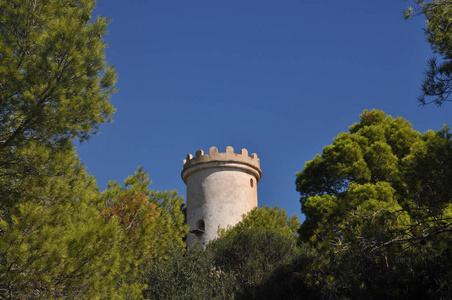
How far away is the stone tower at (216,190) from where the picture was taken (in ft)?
73.0

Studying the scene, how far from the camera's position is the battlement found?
2302cm

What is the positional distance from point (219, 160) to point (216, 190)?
147 centimetres

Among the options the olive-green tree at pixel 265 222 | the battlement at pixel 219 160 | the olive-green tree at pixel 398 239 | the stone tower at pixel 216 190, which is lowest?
the olive-green tree at pixel 398 239

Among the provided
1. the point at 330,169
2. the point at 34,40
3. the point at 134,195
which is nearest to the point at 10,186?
the point at 34,40

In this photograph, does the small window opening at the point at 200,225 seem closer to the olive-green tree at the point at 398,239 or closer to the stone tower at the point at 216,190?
the stone tower at the point at 216,190

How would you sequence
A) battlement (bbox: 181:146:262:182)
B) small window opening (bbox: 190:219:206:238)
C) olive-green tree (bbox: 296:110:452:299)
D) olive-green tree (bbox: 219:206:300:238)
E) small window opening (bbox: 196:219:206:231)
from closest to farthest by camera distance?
olive-green tree (bbox: 296:110:452:299)
olive-green tree (bbox: 219:206:300:238)
small window opening (bbox: 190:219:206:238)
small window opening (bbox: 196:219:206:231)
battlement (bbox: 181:146:262:182)

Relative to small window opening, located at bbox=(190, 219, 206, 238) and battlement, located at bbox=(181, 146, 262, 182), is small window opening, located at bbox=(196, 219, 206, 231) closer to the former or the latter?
small window opening, located at bbox=(190, 219, 206, 238)

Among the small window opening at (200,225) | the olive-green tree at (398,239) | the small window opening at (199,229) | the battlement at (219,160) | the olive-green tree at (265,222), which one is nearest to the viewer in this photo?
the olive-green tree at (398,239)

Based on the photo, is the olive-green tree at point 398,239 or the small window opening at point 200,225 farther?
the small window opening at point 200,225

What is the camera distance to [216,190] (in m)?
22.6

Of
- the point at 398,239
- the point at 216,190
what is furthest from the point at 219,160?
the point at 398,239

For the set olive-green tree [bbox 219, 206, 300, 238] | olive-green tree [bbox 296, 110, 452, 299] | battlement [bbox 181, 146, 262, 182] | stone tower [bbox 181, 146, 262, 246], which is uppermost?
battlement [bbox 181, 146, 262, 182]

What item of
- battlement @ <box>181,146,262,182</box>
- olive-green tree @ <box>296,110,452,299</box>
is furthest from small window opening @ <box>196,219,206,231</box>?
olive-green tree @ <box>296,110,452,299</box>

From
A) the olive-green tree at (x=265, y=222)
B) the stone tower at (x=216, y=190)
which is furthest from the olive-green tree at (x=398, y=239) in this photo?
the stone tower at (x=216, y=190)
